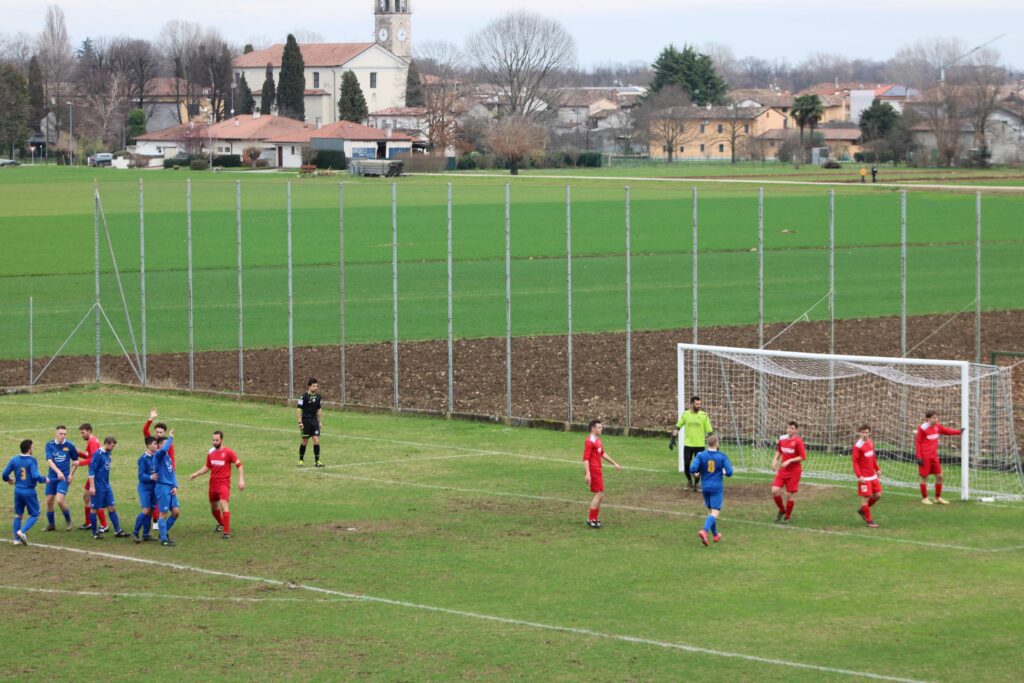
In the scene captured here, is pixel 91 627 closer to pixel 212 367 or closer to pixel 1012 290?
pixel 212 367

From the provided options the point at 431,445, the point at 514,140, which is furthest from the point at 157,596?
the point at 514,140

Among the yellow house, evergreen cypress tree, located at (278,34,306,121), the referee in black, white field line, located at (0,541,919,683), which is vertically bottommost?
white field line, located at (0,541,919,683)

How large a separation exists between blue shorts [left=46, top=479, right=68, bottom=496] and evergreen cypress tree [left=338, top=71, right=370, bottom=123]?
162 metres

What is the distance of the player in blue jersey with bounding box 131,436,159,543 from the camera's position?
Result: 73.4 ft

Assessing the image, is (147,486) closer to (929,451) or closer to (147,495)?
(147,495)

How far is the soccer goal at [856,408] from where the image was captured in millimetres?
27672

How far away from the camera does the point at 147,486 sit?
2256 centimetres

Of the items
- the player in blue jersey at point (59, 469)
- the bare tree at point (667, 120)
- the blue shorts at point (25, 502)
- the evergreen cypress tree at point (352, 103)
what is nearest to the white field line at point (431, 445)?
the player in blue jersey at point (59, 469)

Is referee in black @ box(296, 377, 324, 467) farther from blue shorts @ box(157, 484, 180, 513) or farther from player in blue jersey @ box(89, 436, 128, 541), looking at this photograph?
blue shorts @ box(157, 484, 180, 513)

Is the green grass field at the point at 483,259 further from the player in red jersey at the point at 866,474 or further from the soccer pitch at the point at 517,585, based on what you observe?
the player in red jersey at the point at 866,474

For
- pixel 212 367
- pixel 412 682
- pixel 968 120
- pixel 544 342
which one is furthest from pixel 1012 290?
pixel 968 120

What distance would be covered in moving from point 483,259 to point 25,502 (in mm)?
47011

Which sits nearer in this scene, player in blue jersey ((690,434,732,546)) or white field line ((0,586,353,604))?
white field line ((0,586,353,604))

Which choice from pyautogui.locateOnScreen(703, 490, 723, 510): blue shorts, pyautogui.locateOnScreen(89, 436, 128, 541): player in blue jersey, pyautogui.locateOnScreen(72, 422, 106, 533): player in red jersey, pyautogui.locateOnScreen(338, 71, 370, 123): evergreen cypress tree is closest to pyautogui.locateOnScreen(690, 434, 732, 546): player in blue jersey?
pyautogui.locateOnScreen(703, 490, 723, 510): blue shorts
